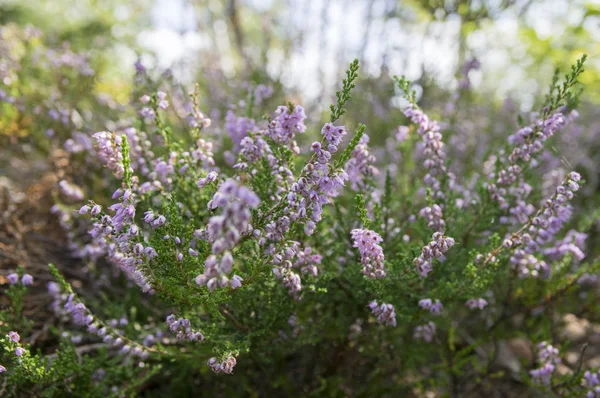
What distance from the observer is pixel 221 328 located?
2.58 m

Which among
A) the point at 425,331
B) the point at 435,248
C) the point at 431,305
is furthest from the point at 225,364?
the point at 425,331

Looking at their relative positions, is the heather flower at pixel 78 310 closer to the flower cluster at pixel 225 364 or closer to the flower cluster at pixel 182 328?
the flower cluster at pixel 182 328

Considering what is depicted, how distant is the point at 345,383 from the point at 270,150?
1.93 metres

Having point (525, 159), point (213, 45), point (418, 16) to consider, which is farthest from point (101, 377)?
point (213, 45)

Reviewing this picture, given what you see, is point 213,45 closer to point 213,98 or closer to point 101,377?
point 213,98

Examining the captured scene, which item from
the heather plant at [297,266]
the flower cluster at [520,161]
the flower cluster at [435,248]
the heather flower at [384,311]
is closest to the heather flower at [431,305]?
the heather plant at [297,266]

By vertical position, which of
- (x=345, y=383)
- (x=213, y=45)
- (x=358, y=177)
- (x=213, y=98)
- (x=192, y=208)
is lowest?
(x=345, y=383)

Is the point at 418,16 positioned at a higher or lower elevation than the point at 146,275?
higher

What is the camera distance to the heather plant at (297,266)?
6.88 feet

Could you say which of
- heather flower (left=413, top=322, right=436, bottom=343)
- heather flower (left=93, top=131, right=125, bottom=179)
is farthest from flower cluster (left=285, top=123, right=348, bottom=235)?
heather flower (left=413, top=322, right=436, bottom=343)

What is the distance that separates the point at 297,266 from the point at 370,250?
55cm

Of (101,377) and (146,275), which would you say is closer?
(146,275)

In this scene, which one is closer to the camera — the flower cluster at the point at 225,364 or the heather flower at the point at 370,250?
the flower cluster at the point at 225,364

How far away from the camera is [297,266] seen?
2.58 meters
